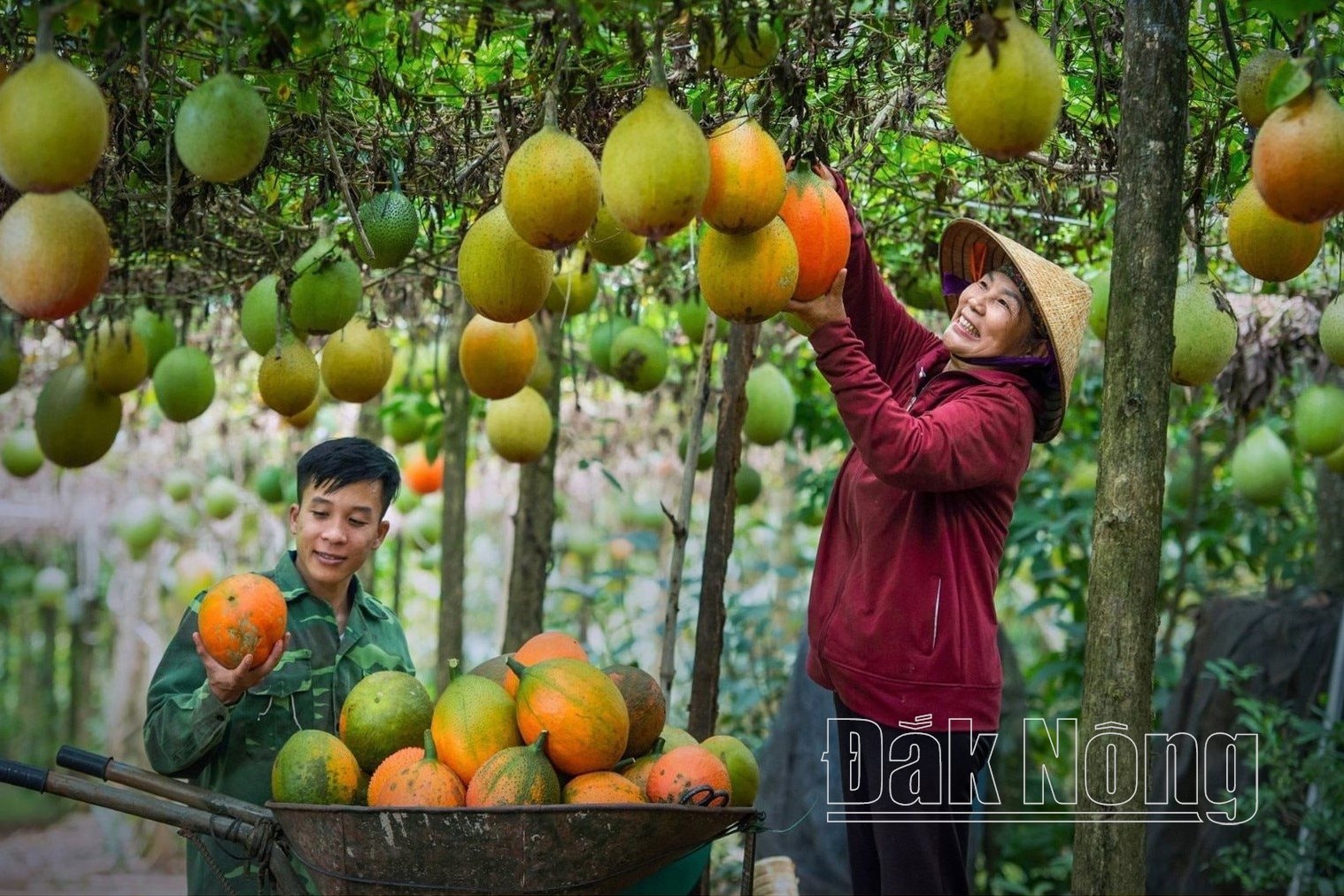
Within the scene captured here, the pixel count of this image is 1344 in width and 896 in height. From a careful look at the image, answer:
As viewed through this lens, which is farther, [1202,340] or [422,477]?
[422,477]

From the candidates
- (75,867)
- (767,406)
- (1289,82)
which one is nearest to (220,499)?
(75,867)

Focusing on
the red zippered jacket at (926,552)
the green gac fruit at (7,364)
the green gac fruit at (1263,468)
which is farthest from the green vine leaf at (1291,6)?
the green gac fruit at (1263,468)

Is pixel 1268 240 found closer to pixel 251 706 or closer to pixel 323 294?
pixel 323 294

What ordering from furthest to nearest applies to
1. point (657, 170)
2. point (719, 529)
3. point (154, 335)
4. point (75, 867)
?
1. point (75, 867)
2. point (154, 335)
3. point (719, 529)
4. point (657, 170)

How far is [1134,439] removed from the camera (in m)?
2.25

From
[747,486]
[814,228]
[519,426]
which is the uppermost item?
[814,228]

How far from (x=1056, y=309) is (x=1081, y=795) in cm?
104

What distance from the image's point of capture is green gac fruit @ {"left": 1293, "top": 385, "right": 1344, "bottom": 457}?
14.5ft

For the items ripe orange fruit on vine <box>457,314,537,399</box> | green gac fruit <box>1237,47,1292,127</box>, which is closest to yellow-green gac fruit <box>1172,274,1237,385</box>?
green gac fruit <box>1237,47,1292,127</box>

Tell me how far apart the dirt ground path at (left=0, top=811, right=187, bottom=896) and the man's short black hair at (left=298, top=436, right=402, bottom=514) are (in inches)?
199

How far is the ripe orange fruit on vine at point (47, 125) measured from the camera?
189 centimetres

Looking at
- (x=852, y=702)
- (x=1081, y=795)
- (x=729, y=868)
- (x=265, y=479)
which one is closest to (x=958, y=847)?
(x=852, y=702)

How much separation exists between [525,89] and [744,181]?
75cm

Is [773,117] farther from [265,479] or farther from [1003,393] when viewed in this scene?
[265,479]
